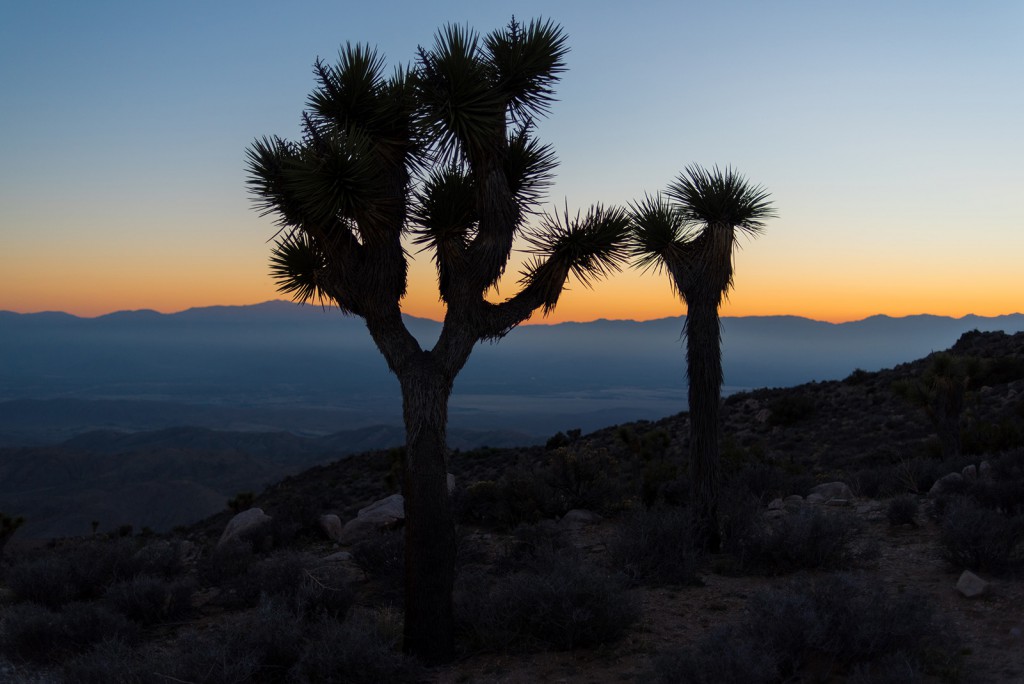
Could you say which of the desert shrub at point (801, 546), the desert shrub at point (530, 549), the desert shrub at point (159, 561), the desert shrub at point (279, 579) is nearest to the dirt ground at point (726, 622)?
the desert shrub at point (801, 546)

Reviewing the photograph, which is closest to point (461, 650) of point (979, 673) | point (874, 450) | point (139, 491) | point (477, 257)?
point (477, 257)

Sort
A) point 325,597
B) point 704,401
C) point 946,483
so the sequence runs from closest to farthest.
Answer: point 325,597
point 704,401
point 946,483

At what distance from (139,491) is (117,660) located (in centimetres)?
7171

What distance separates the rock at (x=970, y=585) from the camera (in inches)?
301

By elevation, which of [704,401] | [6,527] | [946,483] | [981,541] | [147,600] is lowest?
[6,527]

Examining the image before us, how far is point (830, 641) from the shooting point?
5.79 meters

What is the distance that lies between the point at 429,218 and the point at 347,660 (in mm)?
4236

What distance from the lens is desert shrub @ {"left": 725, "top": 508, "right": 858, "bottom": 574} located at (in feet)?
29.8

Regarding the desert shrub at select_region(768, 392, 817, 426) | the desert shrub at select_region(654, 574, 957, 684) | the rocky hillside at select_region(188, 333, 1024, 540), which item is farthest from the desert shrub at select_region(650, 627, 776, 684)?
the desert shrub at select_region(768, 392, 817, 426)

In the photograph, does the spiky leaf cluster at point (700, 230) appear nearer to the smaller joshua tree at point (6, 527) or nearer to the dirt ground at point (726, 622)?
the dirt ground at point (726, 622)

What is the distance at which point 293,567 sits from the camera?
9.20 meters

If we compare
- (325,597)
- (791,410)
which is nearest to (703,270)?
(325,597)

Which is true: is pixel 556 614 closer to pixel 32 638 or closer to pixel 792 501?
pixel 32 638

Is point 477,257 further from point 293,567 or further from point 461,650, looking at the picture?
point 293,567
